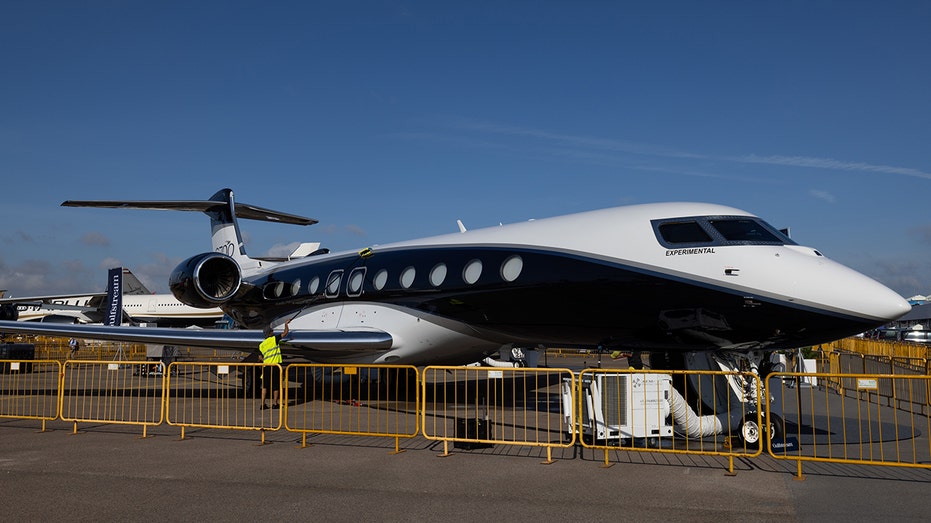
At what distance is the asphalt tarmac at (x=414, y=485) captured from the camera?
555cm

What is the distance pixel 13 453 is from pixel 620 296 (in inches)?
291

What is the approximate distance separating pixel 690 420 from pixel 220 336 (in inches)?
353

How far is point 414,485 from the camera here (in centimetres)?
658

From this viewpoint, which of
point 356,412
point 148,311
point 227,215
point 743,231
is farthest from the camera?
point 148,311

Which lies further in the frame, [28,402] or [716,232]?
[28,402]

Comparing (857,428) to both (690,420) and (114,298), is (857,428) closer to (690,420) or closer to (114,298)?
(690,420)

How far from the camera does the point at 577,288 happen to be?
9.78 m

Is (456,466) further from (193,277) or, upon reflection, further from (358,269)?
(193,277)

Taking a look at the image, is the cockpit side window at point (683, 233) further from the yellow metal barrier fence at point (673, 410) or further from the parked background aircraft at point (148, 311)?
the parked background aircraft at point (148, 311)

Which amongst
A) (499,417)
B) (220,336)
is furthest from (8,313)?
(499,417)

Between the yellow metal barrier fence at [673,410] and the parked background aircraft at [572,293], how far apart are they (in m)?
0.53

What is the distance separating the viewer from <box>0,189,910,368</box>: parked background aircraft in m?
8.15

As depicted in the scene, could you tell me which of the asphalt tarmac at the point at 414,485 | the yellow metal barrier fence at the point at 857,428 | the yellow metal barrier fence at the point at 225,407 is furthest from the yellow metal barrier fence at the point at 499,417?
the yellow metal barrier fence at the point at 857,428

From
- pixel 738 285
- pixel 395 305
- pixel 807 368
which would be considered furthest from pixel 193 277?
pixel 807 368
